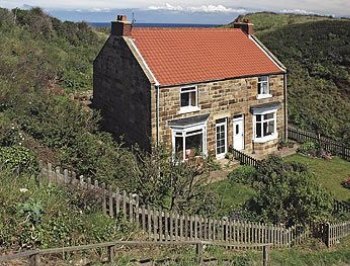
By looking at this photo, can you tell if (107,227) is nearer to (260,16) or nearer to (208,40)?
(208,40)

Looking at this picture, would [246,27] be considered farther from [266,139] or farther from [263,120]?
[266,139]

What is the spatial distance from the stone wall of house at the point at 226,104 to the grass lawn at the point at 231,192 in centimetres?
371

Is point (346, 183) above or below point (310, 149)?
below

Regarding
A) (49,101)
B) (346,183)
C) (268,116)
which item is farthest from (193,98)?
(346,183)

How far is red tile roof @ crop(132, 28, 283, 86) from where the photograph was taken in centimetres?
2502

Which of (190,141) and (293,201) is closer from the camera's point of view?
(293,201)

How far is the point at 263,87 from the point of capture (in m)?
28.8

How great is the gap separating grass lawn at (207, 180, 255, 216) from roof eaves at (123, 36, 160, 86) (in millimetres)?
5991

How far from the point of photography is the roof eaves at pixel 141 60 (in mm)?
23647

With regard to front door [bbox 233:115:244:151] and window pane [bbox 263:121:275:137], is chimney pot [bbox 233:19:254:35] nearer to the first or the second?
window pane [bbox 263:121:275:137]

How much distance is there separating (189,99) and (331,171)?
29.2 feet

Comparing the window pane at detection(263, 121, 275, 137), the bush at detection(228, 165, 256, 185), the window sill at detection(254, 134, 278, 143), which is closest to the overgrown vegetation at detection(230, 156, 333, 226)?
the bush at detection(228, 165, 256, 185)

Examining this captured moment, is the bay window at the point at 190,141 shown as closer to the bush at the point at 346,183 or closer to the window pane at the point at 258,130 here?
the window pane at the point at 258,130

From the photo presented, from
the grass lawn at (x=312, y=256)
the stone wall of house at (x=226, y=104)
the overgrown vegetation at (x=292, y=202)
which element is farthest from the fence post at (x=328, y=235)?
the stone wall of house at (x=226, y=104)
